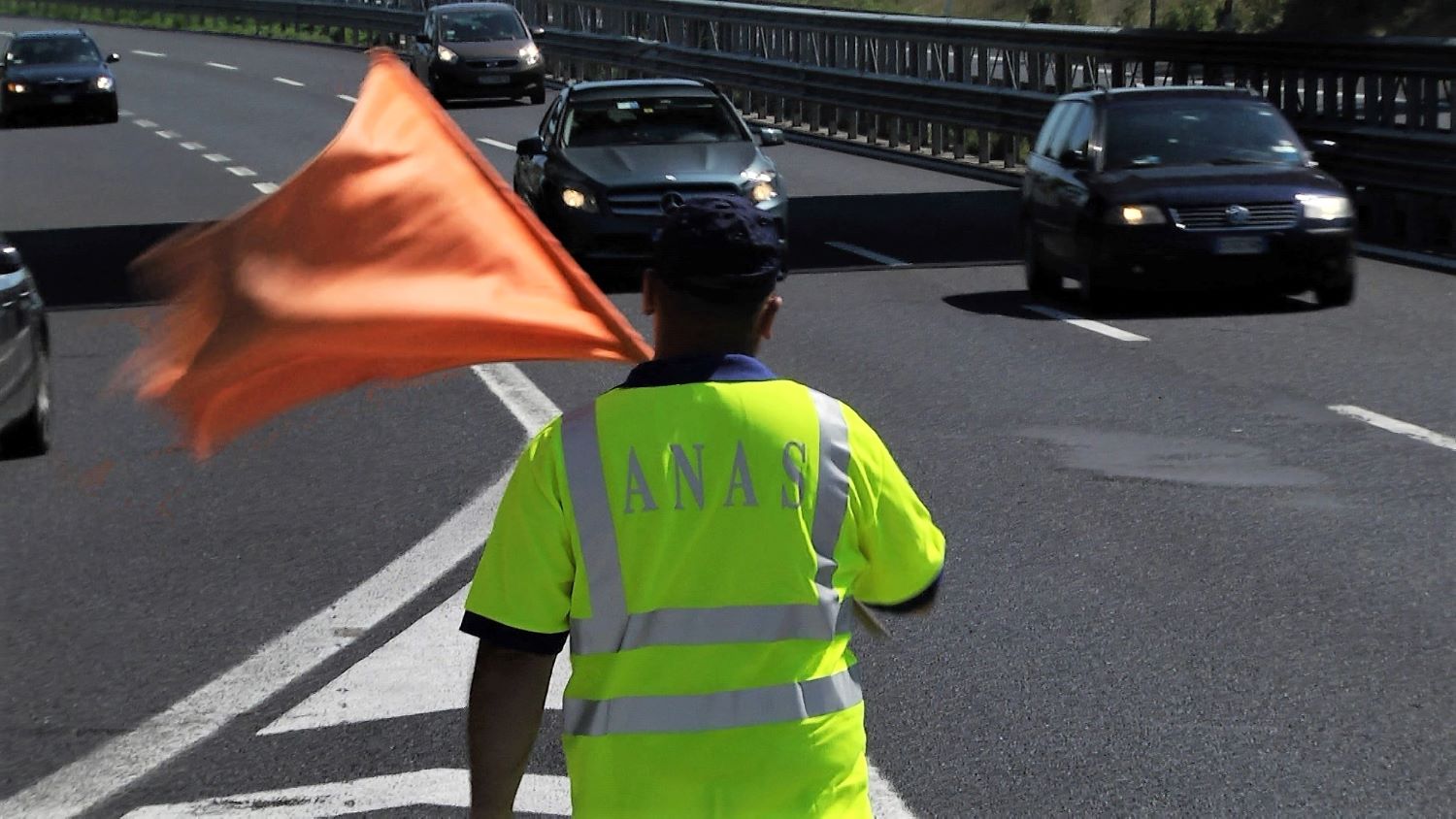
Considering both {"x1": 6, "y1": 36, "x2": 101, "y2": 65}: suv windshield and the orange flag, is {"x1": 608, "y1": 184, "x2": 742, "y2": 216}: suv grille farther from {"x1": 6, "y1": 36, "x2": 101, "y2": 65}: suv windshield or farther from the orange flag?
{"x1": 6, "y1": 36, "x2": 101, "y2": 65}: suv windshield

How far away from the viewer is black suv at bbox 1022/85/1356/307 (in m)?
16.2

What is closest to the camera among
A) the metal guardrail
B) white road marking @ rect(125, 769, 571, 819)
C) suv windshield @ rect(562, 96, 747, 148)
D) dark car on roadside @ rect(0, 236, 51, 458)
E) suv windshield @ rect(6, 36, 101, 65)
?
white road marking @ rect(125, 769, 571, 819)

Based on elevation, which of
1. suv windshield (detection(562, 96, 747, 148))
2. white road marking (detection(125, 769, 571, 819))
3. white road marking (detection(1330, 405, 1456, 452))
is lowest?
white road marking (detection(1330, 405, 1456, 452))

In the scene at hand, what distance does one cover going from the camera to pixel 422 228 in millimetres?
3359

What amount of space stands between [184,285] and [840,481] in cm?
96

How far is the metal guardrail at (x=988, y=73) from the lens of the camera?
2027 cm

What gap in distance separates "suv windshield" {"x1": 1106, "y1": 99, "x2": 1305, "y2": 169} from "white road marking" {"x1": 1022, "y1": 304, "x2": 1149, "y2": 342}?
120 centimetres

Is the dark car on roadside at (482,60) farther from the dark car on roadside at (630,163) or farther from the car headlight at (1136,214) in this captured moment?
the car headlight at (1136,214)

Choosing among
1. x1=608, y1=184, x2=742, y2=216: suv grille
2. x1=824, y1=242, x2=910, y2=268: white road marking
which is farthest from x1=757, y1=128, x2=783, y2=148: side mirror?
x1=608, y1=184, x2=742, y2=216: suv grille

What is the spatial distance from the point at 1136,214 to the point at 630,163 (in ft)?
14.2

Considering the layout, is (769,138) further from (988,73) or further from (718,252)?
(718,252)

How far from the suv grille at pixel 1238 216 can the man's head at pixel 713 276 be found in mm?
13288

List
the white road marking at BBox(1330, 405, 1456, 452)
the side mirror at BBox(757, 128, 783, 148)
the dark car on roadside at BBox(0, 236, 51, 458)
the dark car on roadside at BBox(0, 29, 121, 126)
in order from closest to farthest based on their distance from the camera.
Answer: the dark car on roadside at BBox(0, 236, 51, 458) → the white road marking at BBox(1330, 405, 1456, 452) → the side mirror at BBox(757, 128, 783, 148) → the dark car on roadside at BBox(0, 29, 121, 126)

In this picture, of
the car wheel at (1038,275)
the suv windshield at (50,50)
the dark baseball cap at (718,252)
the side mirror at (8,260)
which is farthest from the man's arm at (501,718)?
the suv windshield at (50,50)
